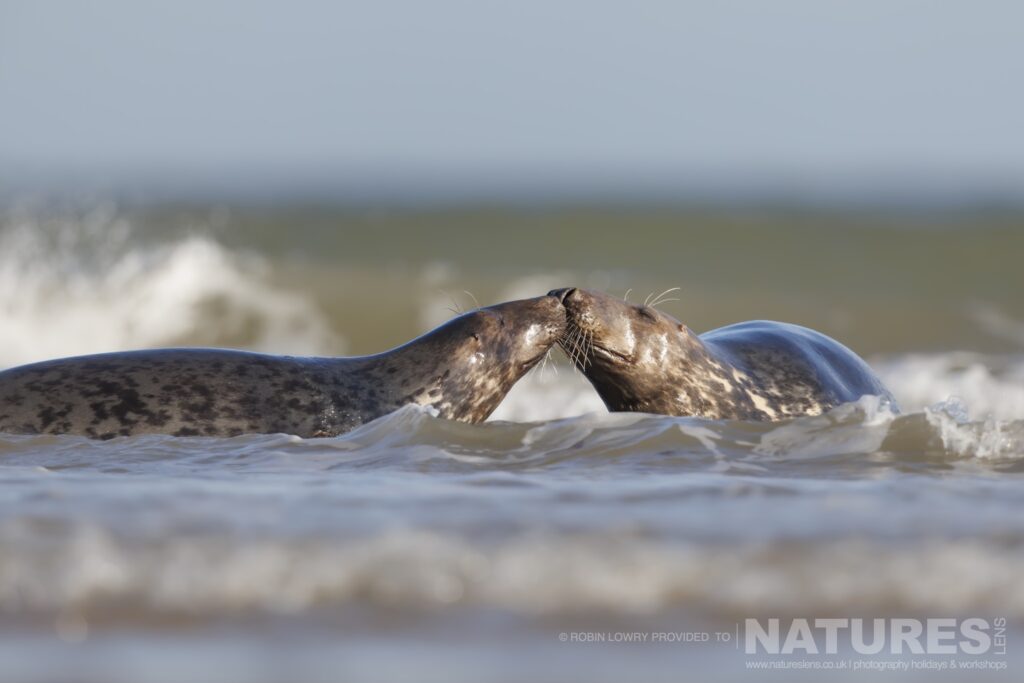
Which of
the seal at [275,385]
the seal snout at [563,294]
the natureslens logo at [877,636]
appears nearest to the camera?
the natureslens logo at [877,636]

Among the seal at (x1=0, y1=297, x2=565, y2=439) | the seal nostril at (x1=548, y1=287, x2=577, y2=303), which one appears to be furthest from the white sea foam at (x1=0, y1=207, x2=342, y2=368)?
the seal nostril at (x1=548, y1=287, x2=577, y2=303)

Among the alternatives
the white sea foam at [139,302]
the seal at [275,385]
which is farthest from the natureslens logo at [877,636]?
the white sea foam at [139,302]

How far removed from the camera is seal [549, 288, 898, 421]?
21.1 ft

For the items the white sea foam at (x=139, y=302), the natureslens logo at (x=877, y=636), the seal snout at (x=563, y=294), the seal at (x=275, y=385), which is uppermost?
the white sea foam at (x=139, y=302)

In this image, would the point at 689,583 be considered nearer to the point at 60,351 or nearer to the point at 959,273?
the point at 60,351

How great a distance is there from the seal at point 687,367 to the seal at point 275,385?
6.4 inches

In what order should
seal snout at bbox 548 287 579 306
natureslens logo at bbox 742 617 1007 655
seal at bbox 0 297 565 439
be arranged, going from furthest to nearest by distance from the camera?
seal snout at bbox 548 287 579 306
seal at bbox 0 297 565 439
natureslens logo at bbox 742 617 1007 655

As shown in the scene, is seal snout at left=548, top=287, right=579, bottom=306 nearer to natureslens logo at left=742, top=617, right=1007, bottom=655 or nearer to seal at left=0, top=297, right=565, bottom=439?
seal at left=0, top=297, right=565, bottom=439

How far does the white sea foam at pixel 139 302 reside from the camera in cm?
1441

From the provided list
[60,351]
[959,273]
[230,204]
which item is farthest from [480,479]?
[230,204]

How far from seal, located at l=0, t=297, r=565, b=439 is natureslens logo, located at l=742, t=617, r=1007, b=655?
109 inches

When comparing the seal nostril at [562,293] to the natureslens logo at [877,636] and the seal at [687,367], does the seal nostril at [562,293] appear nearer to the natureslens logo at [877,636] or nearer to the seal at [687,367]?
the seal at [687,367]

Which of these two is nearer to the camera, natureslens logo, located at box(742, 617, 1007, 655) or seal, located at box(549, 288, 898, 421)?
natureslens logo, located at box(742, 617, 1007, 655)

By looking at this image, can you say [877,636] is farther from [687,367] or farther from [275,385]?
[275,385]
